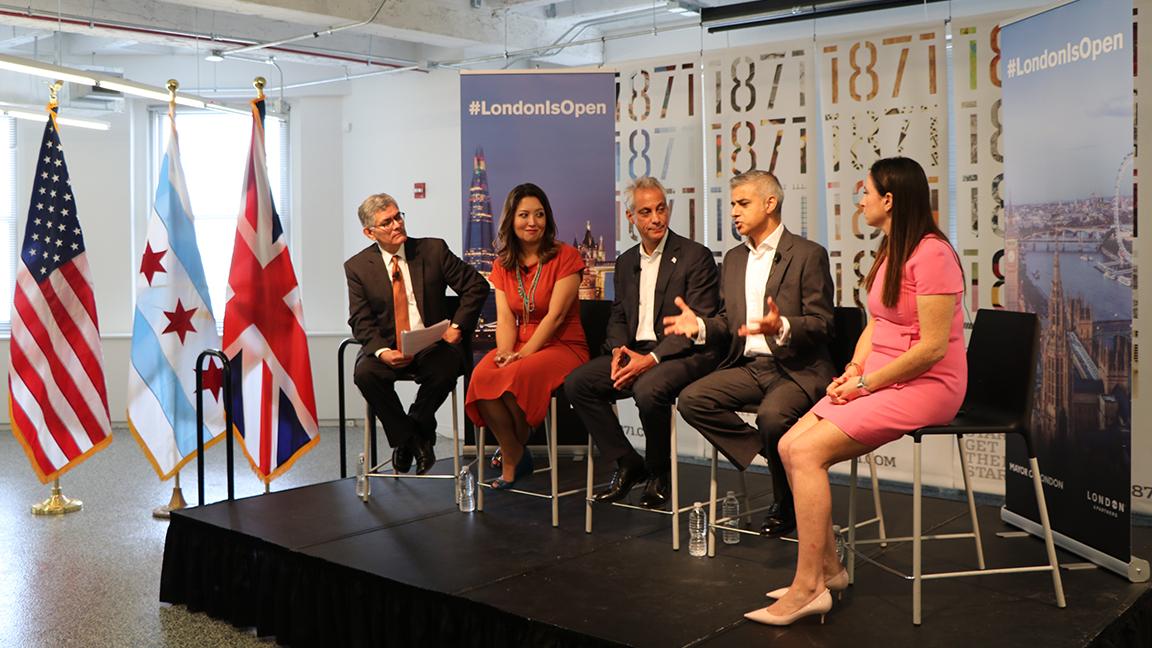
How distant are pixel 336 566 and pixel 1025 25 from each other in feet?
10.1

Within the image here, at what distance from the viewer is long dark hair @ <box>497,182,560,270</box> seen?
4543 millimetres

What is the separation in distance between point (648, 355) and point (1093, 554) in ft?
5.42

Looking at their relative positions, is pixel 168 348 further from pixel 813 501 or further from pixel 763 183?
pixel 813 501

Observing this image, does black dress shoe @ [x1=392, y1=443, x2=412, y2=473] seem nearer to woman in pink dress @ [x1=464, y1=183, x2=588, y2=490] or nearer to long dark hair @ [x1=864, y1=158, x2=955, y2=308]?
woman in pink dress @ [x1=464, y1=183, x2=588, y2=490]

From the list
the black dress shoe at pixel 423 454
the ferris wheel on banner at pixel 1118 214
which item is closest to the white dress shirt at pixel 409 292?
the black dress shoe at pixel 423 454

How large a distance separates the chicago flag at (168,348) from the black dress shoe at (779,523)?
2.89 meters

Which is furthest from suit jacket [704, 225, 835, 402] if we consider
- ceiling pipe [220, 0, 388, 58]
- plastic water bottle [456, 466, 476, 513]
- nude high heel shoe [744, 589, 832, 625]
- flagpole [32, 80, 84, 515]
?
flagpole [32, 80, 84, 515]

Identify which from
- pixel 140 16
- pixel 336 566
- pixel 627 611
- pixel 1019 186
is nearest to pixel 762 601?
pixel 627 611

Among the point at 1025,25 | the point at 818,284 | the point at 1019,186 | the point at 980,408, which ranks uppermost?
the point at 1025,25

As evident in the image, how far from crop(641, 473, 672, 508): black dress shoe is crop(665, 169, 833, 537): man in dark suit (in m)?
0.50

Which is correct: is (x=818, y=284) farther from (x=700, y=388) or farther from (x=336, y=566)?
(x=336, y=566)

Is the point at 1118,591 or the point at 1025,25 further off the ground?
the point at 1025,25

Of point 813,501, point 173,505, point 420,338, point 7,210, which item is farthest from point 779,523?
point 7,210

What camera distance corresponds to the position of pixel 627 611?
3.11 metres
